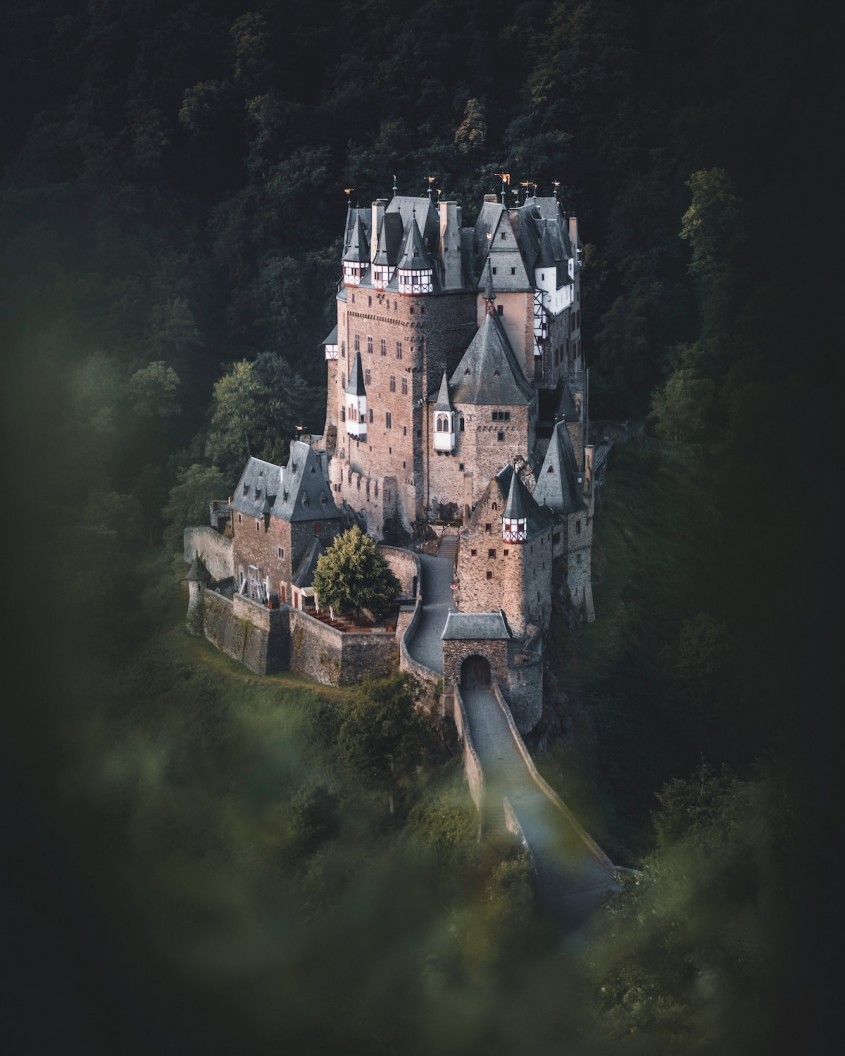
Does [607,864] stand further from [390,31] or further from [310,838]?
[390,31]

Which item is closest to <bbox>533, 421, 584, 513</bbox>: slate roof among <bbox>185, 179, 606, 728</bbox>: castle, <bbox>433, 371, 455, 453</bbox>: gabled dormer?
<bbox>185, 179, 606, 728</bbox>: castle

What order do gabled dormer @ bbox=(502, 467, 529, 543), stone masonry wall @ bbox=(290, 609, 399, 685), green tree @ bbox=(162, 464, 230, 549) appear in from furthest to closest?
1. green tree @ bbox=(162, 464, 230, 549)
2. stone masonry wall @ bbox=(290, 609, 399, 685)
3. gabled dormer @ bbox=(502, 467, 529, 543)

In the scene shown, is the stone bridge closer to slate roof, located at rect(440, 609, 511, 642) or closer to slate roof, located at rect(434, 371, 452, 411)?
slate roof, located at rect(440, 609, 511, 642)

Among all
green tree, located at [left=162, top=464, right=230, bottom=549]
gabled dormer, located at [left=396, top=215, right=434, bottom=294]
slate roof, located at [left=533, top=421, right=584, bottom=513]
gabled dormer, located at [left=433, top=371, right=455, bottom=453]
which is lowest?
green tree, located at [left=162, top=464, right=230, bottom=549]

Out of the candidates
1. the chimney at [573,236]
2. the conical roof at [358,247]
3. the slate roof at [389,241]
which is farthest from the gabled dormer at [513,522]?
the chimney at [573,236]

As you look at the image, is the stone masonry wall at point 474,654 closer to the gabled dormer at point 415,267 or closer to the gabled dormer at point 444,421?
the gabled dormer at point 444,421

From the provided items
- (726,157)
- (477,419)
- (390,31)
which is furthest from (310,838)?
(390,31)

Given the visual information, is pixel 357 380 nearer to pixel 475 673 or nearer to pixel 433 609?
pixel 433 609
